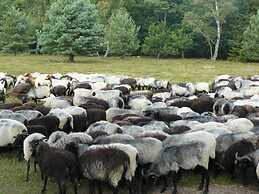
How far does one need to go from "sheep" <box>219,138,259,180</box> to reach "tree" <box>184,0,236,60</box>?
4876cm

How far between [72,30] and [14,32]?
11.4 meters

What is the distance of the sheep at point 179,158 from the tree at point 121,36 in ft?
148

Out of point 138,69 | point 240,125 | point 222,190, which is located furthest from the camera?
point 138,69

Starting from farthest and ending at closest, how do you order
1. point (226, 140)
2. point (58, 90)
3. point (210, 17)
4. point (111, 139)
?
point (210, 17) < point (58, 90) < point (226, 140) < point (111, 139)

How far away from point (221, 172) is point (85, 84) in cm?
1260

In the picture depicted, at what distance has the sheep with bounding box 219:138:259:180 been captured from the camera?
1024 centimetres

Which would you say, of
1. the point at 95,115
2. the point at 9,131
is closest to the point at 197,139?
the point at 9,131

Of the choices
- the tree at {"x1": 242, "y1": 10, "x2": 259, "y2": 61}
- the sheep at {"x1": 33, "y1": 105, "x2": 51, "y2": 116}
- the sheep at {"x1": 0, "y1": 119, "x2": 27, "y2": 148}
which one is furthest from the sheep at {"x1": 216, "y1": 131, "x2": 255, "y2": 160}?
the tree at {"x1": 242, "y1": 10, "x2": 259, "y2": 61}

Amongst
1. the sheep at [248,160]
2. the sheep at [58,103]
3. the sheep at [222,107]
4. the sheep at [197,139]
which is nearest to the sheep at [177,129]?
the sheep at [197,139]

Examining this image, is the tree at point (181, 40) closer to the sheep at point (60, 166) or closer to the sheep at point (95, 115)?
the sheep at point (95, 115)

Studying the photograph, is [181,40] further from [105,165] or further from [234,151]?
[105,165]

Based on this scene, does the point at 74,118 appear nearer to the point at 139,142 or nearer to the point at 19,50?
the point at 139,142

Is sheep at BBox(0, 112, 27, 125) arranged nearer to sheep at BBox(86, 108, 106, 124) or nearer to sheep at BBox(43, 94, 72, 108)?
sheep at BBox(86, 108, 106, 124)

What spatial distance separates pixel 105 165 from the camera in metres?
9.12
